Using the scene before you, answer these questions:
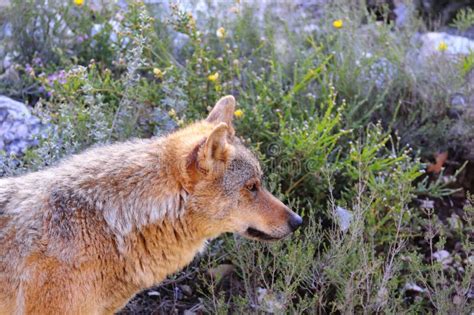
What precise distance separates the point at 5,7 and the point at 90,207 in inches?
175

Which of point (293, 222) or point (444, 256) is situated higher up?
point (293, 222)

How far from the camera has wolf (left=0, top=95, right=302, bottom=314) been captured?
15.1 ft

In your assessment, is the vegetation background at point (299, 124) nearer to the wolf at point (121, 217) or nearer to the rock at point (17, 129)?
the rock at point (17, 129)

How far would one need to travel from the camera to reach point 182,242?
199 inches

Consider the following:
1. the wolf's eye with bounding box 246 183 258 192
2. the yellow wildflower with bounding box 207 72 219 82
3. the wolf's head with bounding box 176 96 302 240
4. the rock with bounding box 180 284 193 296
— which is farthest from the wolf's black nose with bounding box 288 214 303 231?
the yellow wildflower with bounding box 207 72 219 82

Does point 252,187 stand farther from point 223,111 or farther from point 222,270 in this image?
point 222,270

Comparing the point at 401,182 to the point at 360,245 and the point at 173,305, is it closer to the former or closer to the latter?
the point at 360,245

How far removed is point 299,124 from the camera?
6.77 m

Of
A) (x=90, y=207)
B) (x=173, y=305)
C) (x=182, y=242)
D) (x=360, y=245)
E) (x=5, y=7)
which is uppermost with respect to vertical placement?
(x=5, y=7)

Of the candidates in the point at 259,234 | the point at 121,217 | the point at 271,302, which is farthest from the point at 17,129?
the point at 271,302

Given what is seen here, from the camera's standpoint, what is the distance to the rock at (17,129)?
6883mm

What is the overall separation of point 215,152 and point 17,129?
9.37 feet

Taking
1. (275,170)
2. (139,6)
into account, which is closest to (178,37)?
(139,6)

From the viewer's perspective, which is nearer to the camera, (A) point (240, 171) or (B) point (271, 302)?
(A) point (240, 171)
